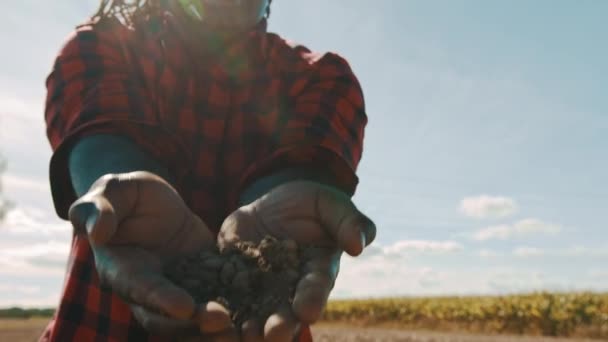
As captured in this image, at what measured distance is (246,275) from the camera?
1.59m

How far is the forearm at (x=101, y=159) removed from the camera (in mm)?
1692

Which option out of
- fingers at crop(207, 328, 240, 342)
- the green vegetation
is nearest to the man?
fingers at crop(207, 328, 240, 342)

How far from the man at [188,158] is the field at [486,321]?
403 inches

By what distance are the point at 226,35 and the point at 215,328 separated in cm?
115

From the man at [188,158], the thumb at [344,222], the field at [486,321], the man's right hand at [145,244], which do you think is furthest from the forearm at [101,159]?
the field at [486,321]

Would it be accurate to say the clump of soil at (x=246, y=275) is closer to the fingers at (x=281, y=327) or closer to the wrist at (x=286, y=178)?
the fingers at (x=281, y=327)

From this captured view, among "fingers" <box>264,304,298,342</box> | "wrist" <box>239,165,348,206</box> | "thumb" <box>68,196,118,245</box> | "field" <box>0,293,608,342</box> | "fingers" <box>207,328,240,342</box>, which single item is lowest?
"field" <box>0,293,608,342</box>

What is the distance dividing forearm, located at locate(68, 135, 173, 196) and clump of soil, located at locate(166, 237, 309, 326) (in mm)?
325

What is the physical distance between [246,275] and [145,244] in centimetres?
29

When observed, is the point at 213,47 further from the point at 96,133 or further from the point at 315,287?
the point at 315,287

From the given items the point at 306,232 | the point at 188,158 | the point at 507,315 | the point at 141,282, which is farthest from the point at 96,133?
the point at 507,315

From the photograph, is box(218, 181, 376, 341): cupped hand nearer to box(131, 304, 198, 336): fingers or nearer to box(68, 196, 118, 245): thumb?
box(131, 304, 198, 336): fingers

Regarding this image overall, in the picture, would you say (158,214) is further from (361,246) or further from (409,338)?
(409,338)

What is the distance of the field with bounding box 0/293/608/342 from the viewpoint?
13.6 meters
